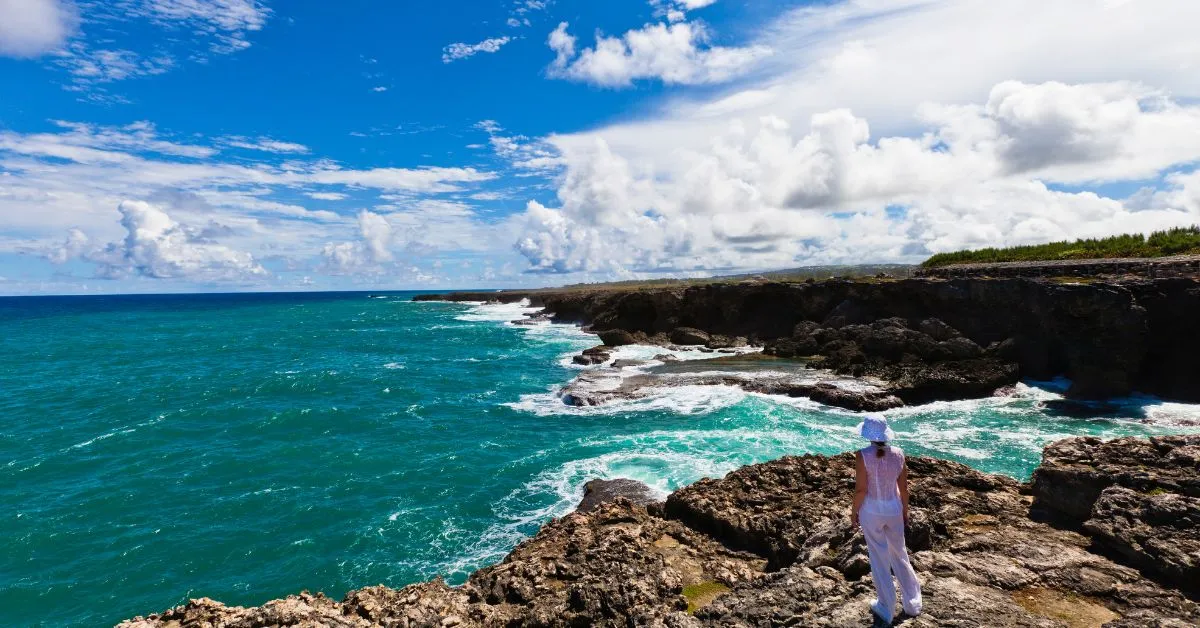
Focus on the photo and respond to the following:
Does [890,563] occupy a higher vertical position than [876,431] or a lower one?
lower

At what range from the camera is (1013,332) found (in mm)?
41375

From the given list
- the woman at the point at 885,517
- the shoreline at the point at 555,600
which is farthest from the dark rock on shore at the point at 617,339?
the woman at the point at 885,517

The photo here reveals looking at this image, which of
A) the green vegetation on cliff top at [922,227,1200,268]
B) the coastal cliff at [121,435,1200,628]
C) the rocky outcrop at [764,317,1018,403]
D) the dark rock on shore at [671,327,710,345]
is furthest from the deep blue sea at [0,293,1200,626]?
the green vegetation on cliff top at [922,227,1200,268]

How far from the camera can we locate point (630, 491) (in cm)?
2033

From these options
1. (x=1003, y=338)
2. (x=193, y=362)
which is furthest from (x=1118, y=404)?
(x=193, y=362)

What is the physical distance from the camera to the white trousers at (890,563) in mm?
7324

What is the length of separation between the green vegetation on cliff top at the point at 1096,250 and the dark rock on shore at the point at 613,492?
174 feet

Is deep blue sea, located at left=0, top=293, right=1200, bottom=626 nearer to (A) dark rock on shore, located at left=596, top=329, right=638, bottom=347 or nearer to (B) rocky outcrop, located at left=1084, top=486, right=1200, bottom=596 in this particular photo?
(A) dark rock on shore, located at left=596, top=329, right=638, bottom=347

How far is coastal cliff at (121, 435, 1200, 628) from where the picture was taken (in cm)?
814

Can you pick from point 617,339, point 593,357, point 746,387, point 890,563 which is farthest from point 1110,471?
point 617,339

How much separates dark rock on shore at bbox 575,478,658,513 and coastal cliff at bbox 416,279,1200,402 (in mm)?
22548

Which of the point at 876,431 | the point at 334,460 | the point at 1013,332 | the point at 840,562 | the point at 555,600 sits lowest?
the point at 334,460

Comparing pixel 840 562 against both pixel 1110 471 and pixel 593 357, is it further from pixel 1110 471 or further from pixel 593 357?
pixel 593 357

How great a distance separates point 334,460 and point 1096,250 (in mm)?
69083
